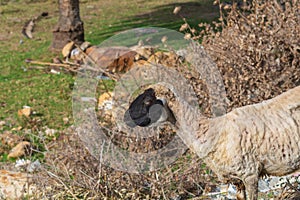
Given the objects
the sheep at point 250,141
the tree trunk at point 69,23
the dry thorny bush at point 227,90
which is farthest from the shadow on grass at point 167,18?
the sheep at point 250,141

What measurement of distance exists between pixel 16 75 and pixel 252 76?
22.3 feet

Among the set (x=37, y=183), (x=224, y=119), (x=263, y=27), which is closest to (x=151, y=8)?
(x=263, y=27)

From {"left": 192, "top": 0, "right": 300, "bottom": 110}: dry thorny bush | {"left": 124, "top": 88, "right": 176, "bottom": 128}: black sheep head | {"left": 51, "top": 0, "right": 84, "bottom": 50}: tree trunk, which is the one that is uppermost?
{"left": 124, "top": 88, "right": 176, "bottom": 128}: black sheep head

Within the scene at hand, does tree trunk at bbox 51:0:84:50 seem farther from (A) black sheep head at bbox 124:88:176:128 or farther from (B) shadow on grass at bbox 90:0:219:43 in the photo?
(A) black sheep head at bbox 124:88:176:128

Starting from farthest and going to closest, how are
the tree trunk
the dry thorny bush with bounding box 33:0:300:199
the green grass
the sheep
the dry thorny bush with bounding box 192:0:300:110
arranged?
1. the tree trunk
2. the green grass
3. the dry thorny bush with bounding box 192:0:300:110
4. the dry thorny bush with bounding box 33:0:300:199
5. the sheep

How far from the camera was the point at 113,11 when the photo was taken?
1939 cm

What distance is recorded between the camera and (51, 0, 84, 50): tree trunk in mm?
12188

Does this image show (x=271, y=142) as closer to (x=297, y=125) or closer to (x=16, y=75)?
(x=297, y=125)

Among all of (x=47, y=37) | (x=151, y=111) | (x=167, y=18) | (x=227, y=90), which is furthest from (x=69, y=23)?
(x=151, y=111)

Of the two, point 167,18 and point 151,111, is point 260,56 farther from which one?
Answer: point 167,18

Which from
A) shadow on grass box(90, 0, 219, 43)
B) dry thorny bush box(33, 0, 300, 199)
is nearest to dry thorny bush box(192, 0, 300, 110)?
dry thorny bush box(33, 0, 300, 199)

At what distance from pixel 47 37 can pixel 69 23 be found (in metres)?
3.37

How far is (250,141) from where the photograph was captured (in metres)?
3.59

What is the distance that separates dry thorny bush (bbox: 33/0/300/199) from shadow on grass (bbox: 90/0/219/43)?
8.57 metres
